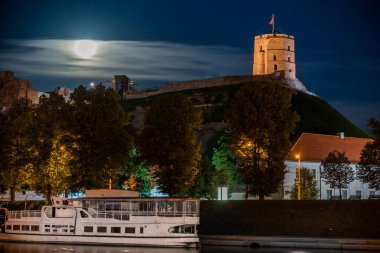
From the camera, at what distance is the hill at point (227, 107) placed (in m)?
138

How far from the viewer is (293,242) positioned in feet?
204

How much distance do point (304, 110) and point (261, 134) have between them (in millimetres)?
78738

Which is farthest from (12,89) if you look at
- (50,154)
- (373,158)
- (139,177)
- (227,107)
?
(373,158)

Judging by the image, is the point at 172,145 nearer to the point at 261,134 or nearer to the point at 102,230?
the point at 261,134

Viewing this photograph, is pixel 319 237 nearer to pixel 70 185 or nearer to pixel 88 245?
pixel 88 245

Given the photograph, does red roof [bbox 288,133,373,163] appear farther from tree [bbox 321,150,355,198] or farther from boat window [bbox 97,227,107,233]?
boat window [bbox 97,227,107,233]

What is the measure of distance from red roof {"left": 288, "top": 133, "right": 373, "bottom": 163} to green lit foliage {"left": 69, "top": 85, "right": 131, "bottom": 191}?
24.9 metres

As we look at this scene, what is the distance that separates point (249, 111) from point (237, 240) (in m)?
17.9

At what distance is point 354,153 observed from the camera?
101 metres

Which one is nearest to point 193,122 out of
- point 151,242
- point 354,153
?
point 151,242

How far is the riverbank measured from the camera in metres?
58.0

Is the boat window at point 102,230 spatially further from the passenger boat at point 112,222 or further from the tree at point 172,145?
the tree at point 172,145

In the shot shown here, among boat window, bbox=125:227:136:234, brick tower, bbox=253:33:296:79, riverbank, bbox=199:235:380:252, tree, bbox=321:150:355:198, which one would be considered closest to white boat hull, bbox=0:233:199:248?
boat window, bbox=125:227:136:234

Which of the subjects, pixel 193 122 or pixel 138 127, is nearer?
pixel 193 122
